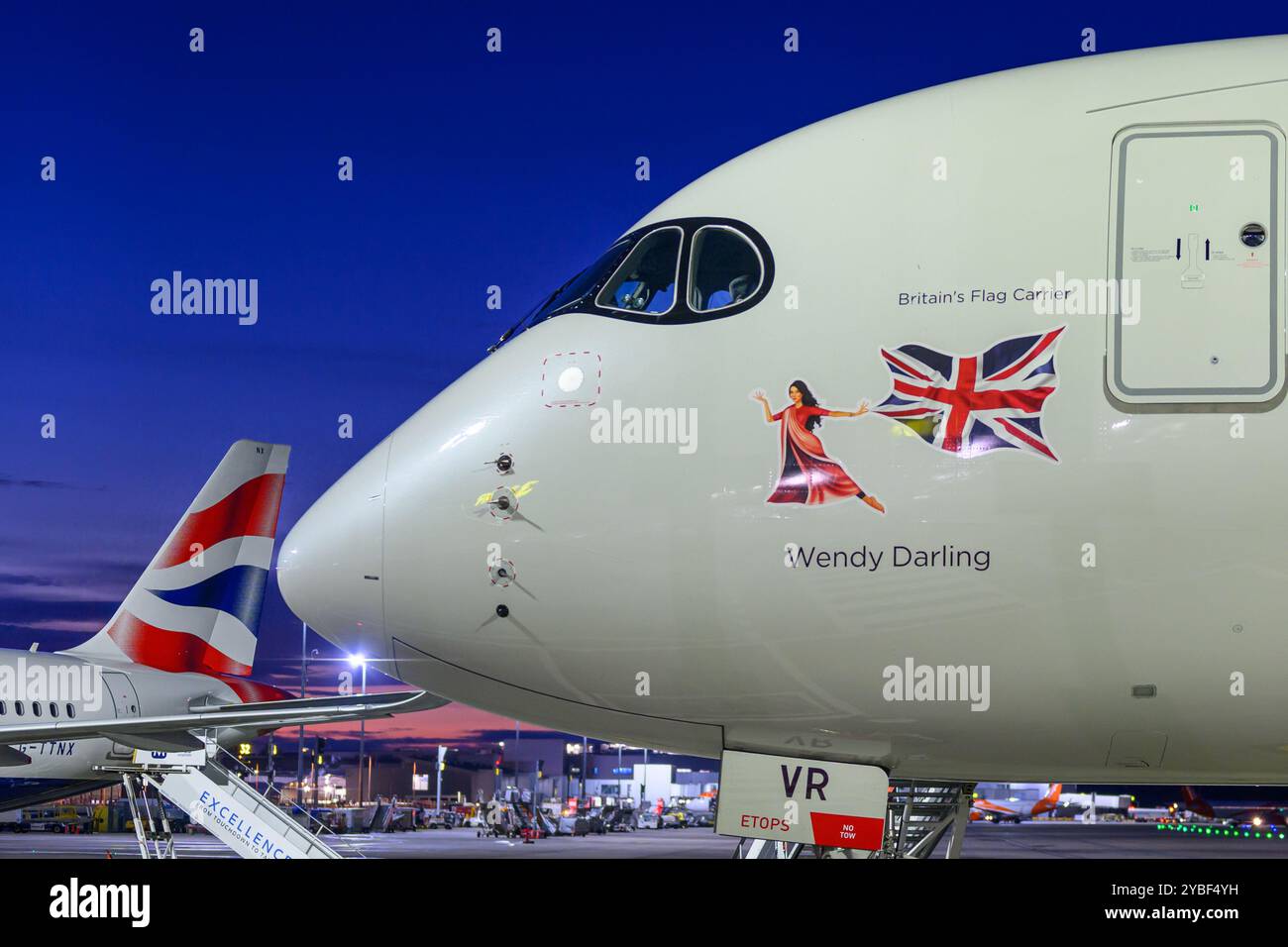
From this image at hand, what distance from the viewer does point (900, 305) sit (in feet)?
21.0

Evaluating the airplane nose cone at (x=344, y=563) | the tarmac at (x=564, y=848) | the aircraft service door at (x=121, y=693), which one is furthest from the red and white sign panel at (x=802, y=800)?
the tarmac at (x=564, y=848)

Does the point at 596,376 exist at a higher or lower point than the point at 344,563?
higher

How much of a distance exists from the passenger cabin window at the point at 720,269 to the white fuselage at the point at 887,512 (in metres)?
0.14

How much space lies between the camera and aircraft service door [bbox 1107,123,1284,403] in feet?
19.6

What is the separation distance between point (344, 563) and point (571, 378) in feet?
4.90

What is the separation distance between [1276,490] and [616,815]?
69.5 metres

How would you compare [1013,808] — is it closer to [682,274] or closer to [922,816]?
[922,816]

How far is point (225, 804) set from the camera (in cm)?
1925

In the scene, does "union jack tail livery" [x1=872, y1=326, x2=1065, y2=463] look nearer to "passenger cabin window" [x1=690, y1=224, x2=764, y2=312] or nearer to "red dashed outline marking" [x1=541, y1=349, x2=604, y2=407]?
"passenger cabin window" [x1=690, y1=224, x2=764, y2=312]

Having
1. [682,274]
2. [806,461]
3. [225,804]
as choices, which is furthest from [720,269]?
[225,804]

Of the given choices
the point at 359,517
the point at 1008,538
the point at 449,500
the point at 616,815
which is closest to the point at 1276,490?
the point at 1008,538

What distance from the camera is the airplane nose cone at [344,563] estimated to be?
21.8 ft

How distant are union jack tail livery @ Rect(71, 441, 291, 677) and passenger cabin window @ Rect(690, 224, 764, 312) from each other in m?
24.9

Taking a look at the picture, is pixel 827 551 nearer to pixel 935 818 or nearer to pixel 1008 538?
pixel 1008 538
